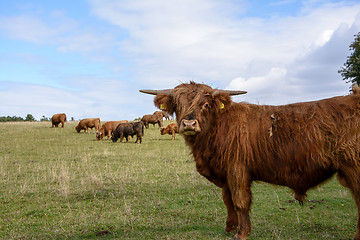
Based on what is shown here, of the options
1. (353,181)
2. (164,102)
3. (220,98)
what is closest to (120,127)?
(164,102)

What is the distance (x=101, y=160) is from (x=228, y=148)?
36.0 feet

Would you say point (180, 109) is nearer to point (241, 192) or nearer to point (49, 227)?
point (241, 192)

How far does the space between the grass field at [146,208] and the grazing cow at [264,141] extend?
2.96 ft

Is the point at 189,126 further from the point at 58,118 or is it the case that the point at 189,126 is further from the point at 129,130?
the point at 58,118

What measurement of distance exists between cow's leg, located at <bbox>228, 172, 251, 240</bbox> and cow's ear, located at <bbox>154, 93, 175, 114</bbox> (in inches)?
62.9

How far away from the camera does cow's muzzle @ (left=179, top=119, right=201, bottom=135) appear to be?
4719 millimetres

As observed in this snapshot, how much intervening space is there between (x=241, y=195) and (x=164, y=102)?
6.84 ft

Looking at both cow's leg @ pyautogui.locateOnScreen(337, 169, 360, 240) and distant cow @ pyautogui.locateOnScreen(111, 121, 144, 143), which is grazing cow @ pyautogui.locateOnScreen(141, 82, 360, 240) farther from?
distant cow @ pyautogui.locateOnScreen(111, 121, 144, 143)

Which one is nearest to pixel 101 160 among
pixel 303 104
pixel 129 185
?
pixel 129 185

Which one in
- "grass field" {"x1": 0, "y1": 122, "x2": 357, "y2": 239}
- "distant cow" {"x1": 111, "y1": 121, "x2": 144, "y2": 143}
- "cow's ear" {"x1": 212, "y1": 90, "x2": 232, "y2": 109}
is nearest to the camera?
"cow's ear" {"x1": 212, "y1": 90, "x2": 232, "y2": 109}

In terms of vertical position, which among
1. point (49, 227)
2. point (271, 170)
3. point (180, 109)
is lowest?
point (49, 227)

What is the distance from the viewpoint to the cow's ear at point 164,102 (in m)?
5.62

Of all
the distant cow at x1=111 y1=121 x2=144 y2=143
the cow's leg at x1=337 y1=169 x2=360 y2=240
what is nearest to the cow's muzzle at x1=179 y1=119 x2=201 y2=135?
the cow's leg at x1=337 y1=169 x2=360 y2=240

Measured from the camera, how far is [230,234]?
18.4ft
